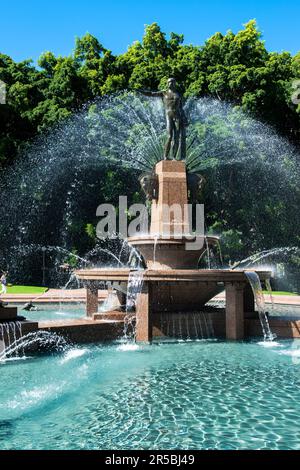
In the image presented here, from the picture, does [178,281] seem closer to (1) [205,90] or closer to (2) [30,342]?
(2) [30,342]

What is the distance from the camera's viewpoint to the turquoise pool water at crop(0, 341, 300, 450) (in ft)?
17.4

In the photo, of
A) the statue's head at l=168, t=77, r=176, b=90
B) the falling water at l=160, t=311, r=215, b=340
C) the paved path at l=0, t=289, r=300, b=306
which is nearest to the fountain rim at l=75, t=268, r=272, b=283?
the falling water at l=160, t=311, r=215, b=340

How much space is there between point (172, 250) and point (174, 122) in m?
4.63

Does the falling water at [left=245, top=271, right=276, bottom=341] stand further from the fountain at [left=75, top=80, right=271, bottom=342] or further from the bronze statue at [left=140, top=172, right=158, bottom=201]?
the bronze statue at [left=140, top=172, right=158, bottom=201]

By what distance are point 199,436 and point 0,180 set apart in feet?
87.5

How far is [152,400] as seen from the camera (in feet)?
22.0

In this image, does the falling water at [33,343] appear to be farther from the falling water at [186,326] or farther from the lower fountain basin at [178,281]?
the falling water at [186,326]

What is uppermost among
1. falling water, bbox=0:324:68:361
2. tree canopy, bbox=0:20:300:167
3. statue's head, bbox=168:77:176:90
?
tree canopy, bbox=0:20:300:167

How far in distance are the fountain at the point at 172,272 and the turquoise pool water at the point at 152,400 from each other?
1597mm

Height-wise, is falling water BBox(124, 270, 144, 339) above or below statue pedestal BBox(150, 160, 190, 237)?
below

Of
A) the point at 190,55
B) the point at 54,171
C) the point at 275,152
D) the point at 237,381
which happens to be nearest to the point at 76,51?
the point at 190,55

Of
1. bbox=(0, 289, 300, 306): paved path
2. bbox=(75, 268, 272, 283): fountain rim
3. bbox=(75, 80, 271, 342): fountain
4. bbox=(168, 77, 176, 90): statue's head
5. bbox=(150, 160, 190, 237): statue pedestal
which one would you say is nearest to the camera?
bbox=(75, 268, 272, 283): fountain rim

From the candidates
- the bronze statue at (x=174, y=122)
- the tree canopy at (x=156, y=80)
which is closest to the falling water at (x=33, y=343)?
the bronze statue at (x=174, y=122)

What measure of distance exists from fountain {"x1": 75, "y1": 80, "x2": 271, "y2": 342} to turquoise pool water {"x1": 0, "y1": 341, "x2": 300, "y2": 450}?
1597 mm
